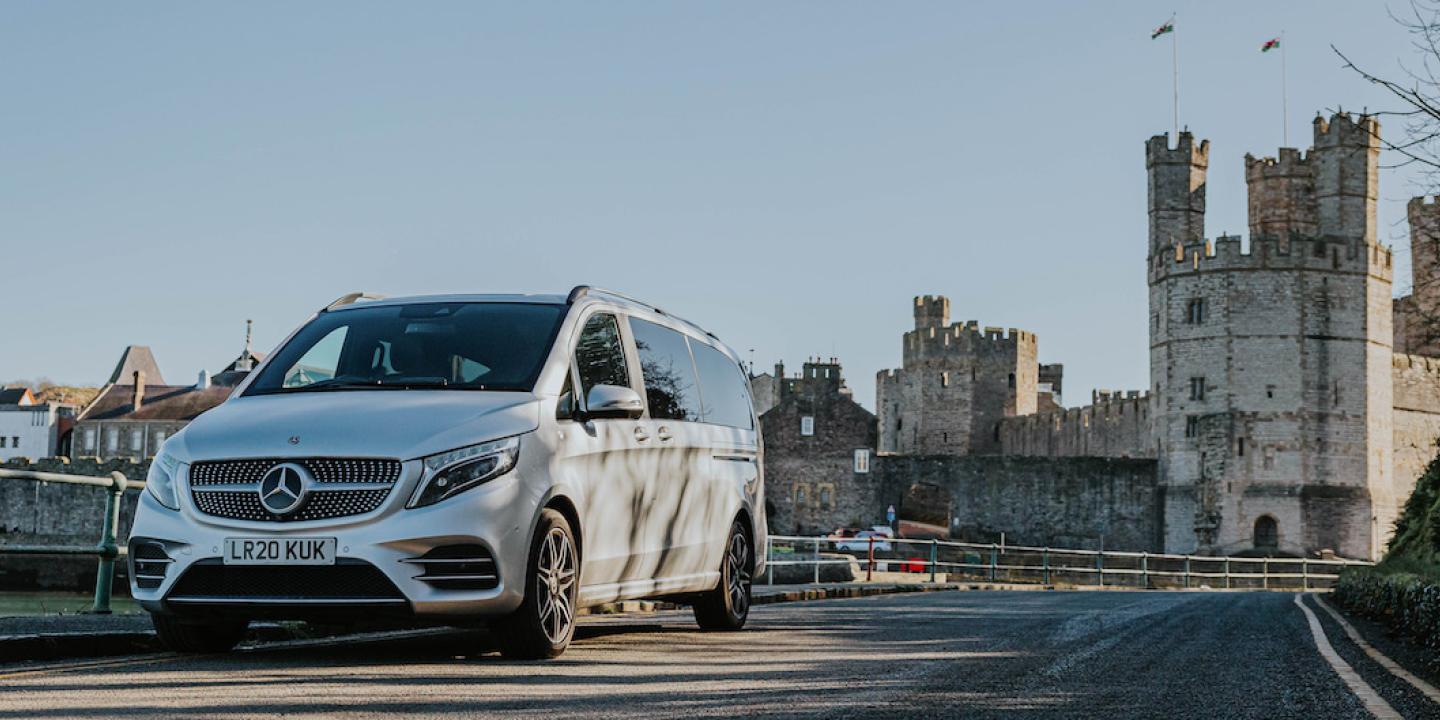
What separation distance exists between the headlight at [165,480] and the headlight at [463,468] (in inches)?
47.2

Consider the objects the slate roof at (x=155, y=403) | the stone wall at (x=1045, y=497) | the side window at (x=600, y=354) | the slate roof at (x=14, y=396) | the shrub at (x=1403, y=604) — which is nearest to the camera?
the side window at (x=600, y=354)

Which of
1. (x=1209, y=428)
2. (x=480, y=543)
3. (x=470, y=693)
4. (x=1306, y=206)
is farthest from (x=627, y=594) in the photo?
(x=1306, y=206)

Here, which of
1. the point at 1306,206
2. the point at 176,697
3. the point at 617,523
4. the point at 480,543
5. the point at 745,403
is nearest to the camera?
the point at 176,697

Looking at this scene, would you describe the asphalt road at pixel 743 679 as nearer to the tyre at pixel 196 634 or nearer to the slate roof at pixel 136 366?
the tyre at pixel 196 634

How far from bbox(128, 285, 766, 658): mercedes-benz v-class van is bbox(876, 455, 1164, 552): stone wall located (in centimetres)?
5929

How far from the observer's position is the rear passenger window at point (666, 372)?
962 centimetres

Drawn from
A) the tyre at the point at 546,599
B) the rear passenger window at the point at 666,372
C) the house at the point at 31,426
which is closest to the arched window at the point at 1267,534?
the rear passenger window at the point at 666,372

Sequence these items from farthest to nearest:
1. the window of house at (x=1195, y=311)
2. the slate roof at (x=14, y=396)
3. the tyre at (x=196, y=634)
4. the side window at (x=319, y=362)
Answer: the slate roof at (x=14, y=396)
the window of house at (x=1195, y=311)
the side window at (x=319, y=362)
the tyre at (x=196, y=634)

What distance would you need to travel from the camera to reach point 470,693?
650 cm

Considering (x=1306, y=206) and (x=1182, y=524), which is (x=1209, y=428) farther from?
(x=1306, y=206)

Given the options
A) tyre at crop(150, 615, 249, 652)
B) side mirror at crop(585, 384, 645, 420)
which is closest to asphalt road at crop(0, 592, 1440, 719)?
tyre at crop(150, 615, 249, 652)

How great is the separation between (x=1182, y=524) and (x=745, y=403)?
56.4 m

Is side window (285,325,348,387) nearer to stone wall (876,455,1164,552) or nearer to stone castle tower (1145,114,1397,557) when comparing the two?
stone castle tower (1145,114,1397,557)

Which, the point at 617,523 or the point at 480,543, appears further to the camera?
the point at 617,523
